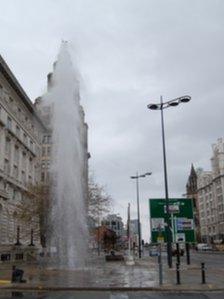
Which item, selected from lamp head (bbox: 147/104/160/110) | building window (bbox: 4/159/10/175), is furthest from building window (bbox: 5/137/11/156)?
lamp head (bbox: 147/104/160/110)

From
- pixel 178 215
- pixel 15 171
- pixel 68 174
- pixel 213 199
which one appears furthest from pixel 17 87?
pixel 213 199

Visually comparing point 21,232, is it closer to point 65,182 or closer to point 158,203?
point 65,182

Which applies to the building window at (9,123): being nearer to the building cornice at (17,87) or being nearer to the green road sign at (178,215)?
the building cornice at (17,87)

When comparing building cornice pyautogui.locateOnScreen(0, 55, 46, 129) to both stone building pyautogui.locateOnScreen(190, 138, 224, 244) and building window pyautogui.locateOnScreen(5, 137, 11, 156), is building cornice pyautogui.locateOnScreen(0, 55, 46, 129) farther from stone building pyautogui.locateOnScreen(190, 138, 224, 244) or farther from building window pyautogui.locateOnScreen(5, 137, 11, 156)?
stone building pyautogui.locateOnScreen(190, 138, 224, 244)

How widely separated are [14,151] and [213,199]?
108900 mm

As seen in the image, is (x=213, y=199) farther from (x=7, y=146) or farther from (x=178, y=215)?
(x=178, y=215)

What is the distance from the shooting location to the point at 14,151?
275ft

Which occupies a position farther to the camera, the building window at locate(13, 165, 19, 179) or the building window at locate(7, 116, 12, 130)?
the building window at locate(13, 165, 19, 179)

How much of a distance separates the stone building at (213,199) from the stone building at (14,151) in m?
82.5

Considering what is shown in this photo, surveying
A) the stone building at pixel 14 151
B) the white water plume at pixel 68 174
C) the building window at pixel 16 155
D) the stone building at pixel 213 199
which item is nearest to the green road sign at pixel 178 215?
the white water plume at pixel 68 174

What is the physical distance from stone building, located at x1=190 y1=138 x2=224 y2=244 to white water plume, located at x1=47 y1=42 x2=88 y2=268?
123997mm

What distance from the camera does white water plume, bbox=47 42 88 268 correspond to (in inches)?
1300

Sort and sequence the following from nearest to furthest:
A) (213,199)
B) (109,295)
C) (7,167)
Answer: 1. (109,295)
2. (7,167)
3. (213,199)

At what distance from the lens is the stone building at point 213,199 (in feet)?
539
